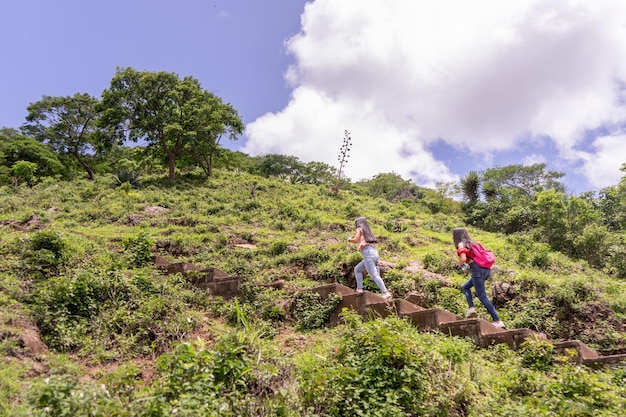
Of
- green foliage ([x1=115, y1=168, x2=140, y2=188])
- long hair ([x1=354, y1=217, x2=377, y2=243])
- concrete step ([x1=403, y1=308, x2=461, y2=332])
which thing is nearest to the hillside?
concrete step ([x1=403, y1=308, x2=461, y2=332])

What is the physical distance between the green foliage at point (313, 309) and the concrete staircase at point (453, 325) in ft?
0.36

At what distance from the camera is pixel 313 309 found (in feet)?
21.3

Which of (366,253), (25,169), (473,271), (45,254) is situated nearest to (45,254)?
(45,254)

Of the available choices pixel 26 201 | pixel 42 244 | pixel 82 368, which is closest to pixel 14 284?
pixel 42 244

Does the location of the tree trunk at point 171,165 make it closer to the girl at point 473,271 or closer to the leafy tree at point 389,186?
the girl at point 473,271

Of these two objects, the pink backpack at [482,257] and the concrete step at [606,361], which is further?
the pink backpack at [482,257]

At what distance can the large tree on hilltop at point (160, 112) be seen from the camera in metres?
23.4

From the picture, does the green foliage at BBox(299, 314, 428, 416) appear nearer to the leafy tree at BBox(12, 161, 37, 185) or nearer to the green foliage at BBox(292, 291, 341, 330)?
the green foliage at BBox(292, 291, 341, 330)

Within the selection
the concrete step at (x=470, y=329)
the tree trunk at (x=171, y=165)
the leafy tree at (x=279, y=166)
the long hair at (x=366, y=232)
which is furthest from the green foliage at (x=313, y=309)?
the leafy tree at (x=279, y=166)

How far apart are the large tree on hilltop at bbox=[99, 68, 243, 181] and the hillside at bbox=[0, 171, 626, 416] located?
1234 centimetres

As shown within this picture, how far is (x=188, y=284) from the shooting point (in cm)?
761

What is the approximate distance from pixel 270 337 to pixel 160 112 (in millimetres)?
21086

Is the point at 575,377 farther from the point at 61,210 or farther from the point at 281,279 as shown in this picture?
the point at 61,210

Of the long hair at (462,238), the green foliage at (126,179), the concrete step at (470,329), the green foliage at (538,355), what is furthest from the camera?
the green foliage at (126,179)
